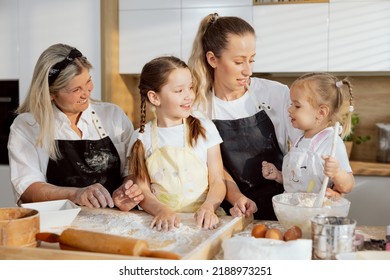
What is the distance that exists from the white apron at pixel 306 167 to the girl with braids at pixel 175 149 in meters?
0.22

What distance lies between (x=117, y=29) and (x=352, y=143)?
1.60 m

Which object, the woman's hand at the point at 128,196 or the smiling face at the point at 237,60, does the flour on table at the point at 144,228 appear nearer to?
the woman's hand at the point at 128,196

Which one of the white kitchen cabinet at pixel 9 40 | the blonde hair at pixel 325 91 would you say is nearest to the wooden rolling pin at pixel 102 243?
the blonde hair at pixel 325 91

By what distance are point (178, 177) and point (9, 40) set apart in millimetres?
2074

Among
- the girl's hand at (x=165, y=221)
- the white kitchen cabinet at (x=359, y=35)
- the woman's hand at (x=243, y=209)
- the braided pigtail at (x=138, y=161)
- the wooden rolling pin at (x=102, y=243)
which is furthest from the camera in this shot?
the white kitchen cabinet at (x=359, y=35)

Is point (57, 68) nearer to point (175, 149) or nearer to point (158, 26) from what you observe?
point (175, 149)

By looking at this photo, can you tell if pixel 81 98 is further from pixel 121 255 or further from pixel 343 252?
pixel 343 252

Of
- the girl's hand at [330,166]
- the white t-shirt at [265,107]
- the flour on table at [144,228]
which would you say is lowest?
the flour on table at [144,228]

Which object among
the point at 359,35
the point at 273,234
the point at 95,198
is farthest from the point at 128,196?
the point at 359,35

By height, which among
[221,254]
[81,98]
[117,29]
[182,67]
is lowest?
[221,254]

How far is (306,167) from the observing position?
1.58m

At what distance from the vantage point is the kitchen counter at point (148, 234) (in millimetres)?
1021

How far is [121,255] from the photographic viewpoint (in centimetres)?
99
